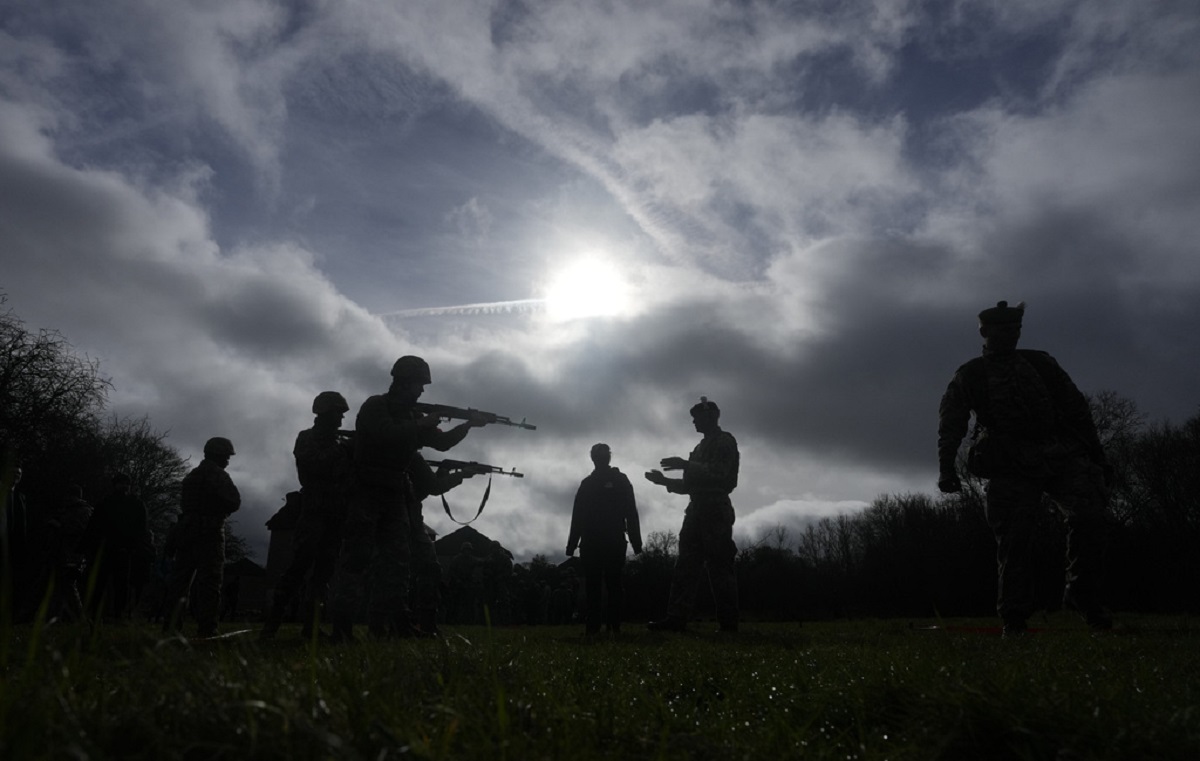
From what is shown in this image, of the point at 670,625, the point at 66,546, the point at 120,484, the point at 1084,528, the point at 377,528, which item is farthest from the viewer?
the point at 66,546

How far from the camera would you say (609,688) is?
2.93 metres

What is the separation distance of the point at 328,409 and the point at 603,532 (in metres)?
3.79

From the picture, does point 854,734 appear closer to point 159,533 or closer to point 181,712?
point 181,712

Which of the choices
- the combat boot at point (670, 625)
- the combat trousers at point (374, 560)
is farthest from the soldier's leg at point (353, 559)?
the combat boot at point (670, 625)

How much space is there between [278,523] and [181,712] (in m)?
73.3

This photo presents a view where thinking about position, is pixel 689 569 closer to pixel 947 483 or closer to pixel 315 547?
pixel 947 483

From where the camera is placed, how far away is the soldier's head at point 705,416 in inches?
420

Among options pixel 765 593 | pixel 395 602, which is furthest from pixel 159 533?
pixel 395 602

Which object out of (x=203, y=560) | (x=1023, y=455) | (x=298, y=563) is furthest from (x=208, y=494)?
(x=1023, y=455)

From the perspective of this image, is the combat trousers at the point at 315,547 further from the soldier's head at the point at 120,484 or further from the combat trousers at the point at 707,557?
the combat trousers at the point at 707,557

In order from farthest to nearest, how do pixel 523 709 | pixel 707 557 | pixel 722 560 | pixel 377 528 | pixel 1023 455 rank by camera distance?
pixel 707 557 → pixel 722 560 → pixel 1023 455 → pixel 377 528 → pixel 523 709

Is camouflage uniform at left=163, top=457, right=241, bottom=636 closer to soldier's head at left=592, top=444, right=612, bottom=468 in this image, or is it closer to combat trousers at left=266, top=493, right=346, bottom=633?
combat trousers at left=266, top=493, right=346, bottom=633

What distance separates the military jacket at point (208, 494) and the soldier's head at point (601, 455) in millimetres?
4384

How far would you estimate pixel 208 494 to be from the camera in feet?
28.7
